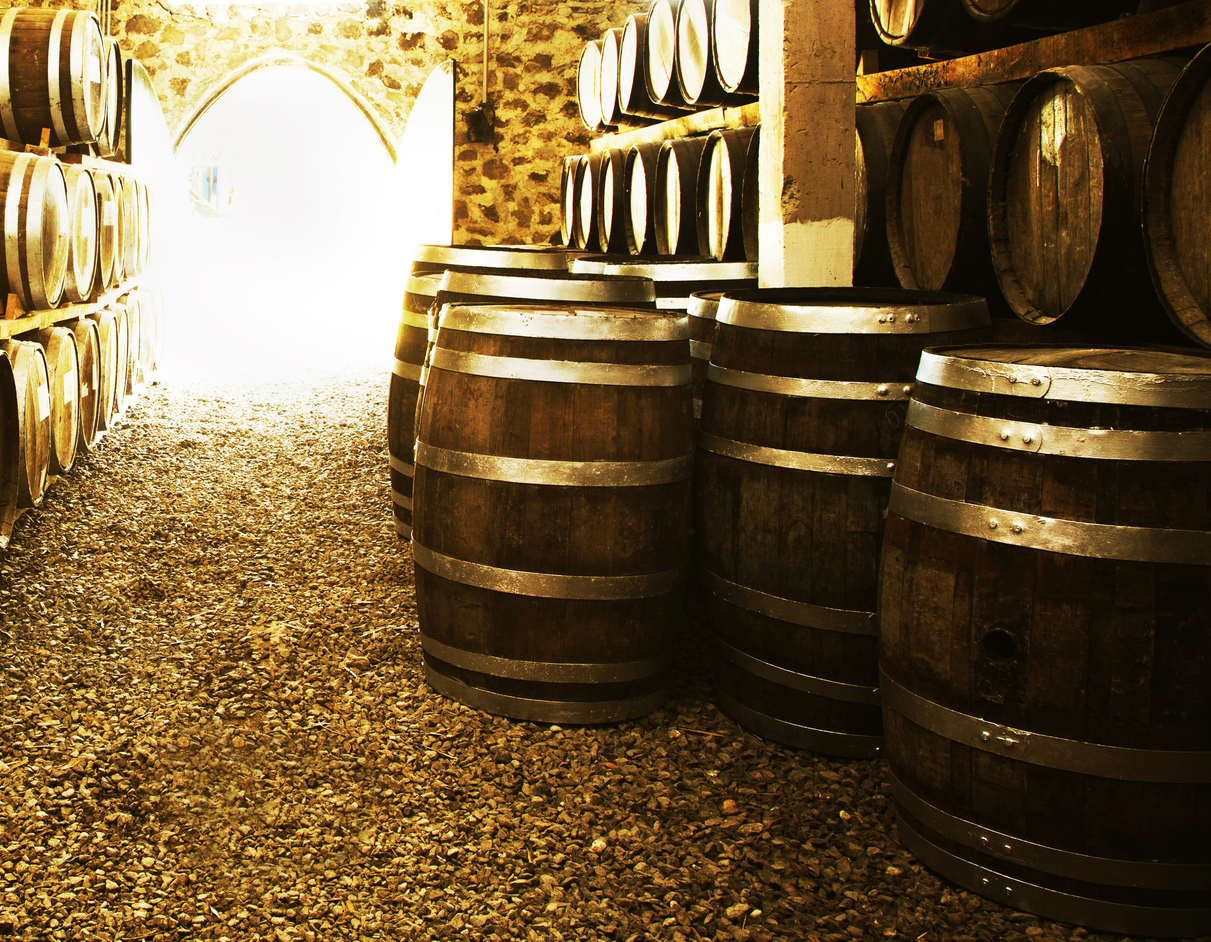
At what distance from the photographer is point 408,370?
3.68 m

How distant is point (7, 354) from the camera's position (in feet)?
11.3

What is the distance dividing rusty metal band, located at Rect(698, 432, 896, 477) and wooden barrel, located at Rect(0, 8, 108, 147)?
11.6 ft

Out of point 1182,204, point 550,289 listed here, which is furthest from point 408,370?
point 1182,204

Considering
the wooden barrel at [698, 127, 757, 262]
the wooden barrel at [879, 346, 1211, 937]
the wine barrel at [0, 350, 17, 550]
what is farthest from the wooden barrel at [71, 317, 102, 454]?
the wooden barrel at [879, 346, 1211, 937]

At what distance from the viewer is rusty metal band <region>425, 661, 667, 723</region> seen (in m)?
2.44

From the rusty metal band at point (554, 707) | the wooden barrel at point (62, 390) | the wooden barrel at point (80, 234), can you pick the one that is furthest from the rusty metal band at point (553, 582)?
the wooden barrel at point (80, 234)

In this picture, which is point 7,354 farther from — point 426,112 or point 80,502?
point 426,112

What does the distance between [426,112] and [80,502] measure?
617cm

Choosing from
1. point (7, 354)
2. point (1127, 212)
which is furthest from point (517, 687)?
point (7, 354)

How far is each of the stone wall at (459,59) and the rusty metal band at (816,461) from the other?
7.70 meters

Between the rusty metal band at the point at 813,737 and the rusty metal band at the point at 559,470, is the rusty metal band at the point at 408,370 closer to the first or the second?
the rusty metal band at the point at 559,470

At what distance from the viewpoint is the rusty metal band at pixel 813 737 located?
2.26 m

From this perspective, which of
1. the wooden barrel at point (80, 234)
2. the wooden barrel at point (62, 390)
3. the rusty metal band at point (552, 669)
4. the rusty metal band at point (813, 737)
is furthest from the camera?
the wooden barrel at point (80, 234)

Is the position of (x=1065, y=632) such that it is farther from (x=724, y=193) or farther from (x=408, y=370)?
(x=724, y=193)
